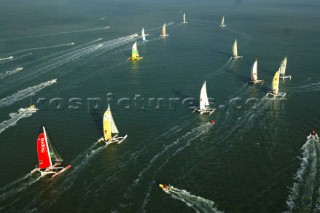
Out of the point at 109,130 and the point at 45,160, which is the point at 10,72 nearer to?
the point at 109,130

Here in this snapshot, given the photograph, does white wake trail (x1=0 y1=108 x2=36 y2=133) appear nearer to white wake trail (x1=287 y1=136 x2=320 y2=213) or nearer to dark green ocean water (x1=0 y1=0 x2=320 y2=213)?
dark green ocean water (x1=0 y1=0 x2=320 y2=213)

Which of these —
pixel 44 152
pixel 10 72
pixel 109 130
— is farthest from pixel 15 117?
pixel 10 72

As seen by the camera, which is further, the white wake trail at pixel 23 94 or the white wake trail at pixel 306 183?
the white wake trail at pixel 23 94

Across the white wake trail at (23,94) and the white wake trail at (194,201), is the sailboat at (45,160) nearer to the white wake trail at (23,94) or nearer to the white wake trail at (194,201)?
the white wake trail at (194,201)

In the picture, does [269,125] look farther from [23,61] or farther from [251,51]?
[23,61]

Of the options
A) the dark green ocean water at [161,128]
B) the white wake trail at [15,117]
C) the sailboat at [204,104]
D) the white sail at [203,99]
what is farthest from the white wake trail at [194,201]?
the white wake trail at [15,117]

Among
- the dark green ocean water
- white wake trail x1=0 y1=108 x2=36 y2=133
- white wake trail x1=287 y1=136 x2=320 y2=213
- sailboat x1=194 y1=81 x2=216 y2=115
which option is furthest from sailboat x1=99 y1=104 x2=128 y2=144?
white wake trail x1=287 y1=136 x2=320 y2=213

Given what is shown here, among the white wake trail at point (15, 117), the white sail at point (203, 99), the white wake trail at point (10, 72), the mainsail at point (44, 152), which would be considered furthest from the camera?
the white wake trail at point (10, 72)
